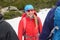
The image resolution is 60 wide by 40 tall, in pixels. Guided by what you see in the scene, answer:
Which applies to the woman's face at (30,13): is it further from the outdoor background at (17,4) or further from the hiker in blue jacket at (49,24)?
the outdoor background at (17,4)

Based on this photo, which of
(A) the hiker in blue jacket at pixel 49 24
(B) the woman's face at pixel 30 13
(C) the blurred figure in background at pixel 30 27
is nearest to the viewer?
(A) the hiker in blue jacket at pixel 49 24

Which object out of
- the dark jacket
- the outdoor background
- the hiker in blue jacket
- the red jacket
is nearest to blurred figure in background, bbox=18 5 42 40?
the red jacket

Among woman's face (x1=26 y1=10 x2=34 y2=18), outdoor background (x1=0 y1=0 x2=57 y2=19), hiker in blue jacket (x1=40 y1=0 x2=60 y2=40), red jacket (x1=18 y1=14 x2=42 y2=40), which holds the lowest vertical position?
outdoor background (x1=0 y1=0 x2=57 y2=19)

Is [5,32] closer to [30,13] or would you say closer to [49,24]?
[49,24]

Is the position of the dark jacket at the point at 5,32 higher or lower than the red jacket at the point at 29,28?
higher

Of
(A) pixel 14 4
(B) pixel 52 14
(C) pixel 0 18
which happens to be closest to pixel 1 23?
(C) pixel 0 18

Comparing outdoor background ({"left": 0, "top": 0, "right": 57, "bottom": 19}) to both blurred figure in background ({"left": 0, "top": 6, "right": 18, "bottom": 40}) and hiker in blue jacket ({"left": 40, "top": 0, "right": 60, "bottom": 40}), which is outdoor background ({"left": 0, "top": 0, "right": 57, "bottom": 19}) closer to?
hiker in blue jacket ({"left": 40, "top": 0, "right": 60, "bottom": 40})

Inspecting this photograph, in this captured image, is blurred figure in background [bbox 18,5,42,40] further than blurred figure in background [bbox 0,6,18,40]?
Yes

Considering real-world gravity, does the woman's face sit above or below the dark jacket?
below

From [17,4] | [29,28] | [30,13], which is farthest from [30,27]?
[17,4]

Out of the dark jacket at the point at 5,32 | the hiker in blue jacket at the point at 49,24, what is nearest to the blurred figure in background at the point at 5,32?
the dark jacket at the point at 5,32

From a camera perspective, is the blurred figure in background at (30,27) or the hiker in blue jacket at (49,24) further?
the blurred figure in background at (30,27)

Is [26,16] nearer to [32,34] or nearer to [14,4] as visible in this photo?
[32,34]

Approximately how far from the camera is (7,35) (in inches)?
208
